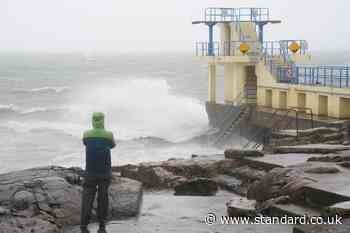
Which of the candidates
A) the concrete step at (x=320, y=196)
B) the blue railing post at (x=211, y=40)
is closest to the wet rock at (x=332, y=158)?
the concrete step at (x=320, y=196)

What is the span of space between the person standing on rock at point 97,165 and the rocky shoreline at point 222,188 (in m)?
0.69

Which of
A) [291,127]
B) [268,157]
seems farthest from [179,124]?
[268,157]

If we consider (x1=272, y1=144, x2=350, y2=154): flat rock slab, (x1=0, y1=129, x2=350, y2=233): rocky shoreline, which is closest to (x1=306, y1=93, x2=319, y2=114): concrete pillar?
(x1=272, y1=144, x2=350, y2=154): flat rock slab

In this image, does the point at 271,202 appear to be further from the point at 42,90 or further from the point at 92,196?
the point at 42,90

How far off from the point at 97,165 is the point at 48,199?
1.65 m

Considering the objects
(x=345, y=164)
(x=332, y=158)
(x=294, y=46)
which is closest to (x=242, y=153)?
(x=332, y=158)

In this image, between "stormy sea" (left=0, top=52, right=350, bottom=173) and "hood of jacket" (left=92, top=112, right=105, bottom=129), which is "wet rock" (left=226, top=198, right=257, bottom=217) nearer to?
"hood of jacket" (left=92, top=112, right=105, bottom=129)

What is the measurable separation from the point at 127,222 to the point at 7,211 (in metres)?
1.81

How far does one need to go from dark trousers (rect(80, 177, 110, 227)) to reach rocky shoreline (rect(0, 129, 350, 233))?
526 mm

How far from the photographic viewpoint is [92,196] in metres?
9.03

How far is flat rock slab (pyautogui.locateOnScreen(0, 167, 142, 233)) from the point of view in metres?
9.35

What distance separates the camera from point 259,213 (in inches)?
396

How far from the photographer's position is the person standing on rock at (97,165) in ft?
29.0

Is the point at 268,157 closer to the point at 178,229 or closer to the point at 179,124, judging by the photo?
the point at 178,229
